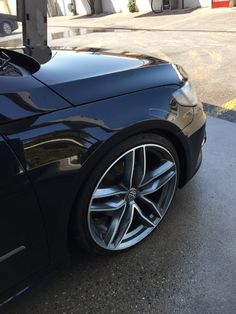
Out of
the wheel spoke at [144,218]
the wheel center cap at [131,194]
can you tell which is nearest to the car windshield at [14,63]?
the wheel center cap at [131,194]

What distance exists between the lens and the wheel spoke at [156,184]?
7.35 ft

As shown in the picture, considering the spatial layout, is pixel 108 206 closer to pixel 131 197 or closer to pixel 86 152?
pixel 131 197

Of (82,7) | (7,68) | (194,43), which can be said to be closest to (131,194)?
(7,68)

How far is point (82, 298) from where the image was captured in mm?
2033

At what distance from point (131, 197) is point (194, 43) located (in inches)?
309

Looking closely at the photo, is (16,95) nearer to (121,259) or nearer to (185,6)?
(121,259)

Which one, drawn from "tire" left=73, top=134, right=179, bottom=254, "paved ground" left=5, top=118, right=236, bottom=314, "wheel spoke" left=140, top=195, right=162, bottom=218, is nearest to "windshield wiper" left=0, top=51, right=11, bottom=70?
"tire" left=73, top=134, right=179, bottom=254

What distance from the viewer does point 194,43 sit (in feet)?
29.9

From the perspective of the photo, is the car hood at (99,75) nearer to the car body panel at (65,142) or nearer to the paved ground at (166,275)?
the car body panel at (65,142)

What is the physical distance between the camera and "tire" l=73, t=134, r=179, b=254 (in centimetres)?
192

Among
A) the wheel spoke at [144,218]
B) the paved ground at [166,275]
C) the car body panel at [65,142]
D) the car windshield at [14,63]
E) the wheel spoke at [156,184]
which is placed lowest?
the paved ground at [166,275]

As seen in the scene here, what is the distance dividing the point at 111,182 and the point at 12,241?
0.70 metres

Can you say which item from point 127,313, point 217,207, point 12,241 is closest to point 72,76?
point 12,241

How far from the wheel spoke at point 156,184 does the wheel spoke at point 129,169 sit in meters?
0.13
